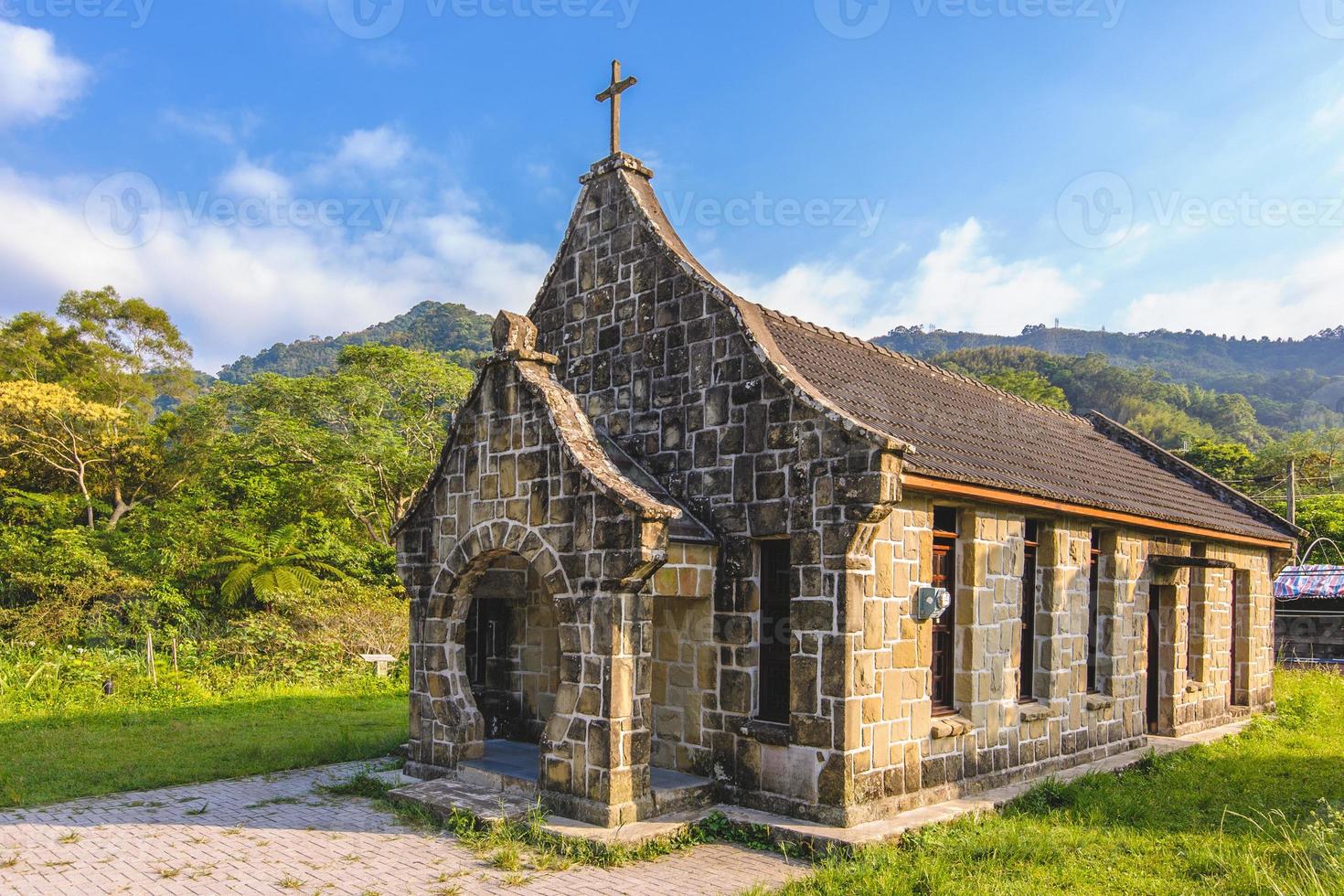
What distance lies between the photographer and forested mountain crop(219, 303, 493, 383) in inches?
2554

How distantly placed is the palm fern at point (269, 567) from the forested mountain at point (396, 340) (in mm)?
35433

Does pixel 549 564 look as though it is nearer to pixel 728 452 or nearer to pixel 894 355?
pixel 728 452

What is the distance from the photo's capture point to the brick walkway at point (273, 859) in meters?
6.83

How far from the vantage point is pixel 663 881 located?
22.7 ft

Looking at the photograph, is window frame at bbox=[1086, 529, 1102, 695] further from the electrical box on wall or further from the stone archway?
the stone archway

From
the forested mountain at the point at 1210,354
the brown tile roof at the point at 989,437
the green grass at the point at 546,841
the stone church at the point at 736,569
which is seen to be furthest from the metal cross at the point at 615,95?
the forested mountain at the point at 1210,354

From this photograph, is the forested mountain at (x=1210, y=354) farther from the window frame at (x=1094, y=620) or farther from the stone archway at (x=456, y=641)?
the stone archway at (x=456, y=641)

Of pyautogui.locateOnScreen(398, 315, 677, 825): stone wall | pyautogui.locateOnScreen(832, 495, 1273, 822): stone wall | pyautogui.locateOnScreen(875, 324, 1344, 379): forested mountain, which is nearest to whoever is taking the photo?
pyautogui.locateOnScreen(398, 315, 677, 825): stone wall

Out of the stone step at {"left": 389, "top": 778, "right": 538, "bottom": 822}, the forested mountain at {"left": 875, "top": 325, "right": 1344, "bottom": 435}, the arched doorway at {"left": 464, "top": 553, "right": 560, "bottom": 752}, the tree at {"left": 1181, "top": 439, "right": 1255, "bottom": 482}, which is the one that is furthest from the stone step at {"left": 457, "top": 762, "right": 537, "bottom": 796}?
the forested mountain at {"left": 875, "top": 325, "right": 1344, "bottom": 435}

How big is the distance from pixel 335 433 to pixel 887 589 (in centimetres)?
1954

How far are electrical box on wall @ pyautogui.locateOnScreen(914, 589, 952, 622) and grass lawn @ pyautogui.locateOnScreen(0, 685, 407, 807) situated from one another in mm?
7155

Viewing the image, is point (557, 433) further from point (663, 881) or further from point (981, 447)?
point (981, 447)

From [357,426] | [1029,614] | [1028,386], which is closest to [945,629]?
[1029,614]

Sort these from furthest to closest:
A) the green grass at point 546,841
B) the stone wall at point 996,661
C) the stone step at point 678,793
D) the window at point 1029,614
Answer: the window at point 1029,614 < the stone step at point 678,793 < the stone wall at point 996,661 < the green grass at point 546,841
